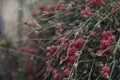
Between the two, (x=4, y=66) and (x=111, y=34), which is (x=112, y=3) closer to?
(x=111, y=34)

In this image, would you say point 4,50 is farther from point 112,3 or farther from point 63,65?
point 112,3

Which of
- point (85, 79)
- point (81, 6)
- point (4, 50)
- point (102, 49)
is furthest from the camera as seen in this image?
point (4, 50)

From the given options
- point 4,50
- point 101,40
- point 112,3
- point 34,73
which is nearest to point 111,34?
point 101,40

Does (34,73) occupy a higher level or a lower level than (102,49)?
lower

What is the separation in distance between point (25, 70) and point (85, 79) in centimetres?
82

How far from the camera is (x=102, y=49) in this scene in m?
1.64

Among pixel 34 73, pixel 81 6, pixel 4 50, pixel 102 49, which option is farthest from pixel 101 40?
pixel 4 50

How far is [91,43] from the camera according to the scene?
1.77m

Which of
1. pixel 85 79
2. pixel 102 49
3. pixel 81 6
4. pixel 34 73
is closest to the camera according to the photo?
pixel 102 49

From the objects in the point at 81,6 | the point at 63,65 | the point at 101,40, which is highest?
the point at 81,6

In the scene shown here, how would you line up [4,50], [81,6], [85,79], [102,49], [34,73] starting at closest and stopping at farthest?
[102,49] < [85,79] < [81,6] < [34,73] < [4,50]

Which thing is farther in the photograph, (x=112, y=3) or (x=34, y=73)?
(x=34, y=73)

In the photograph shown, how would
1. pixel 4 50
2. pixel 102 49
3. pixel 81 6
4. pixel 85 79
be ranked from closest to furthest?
pixel 102 49 → pixel 85 79 → pixel 81 6 → pixel 4 50

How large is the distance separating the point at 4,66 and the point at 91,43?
113 cm
